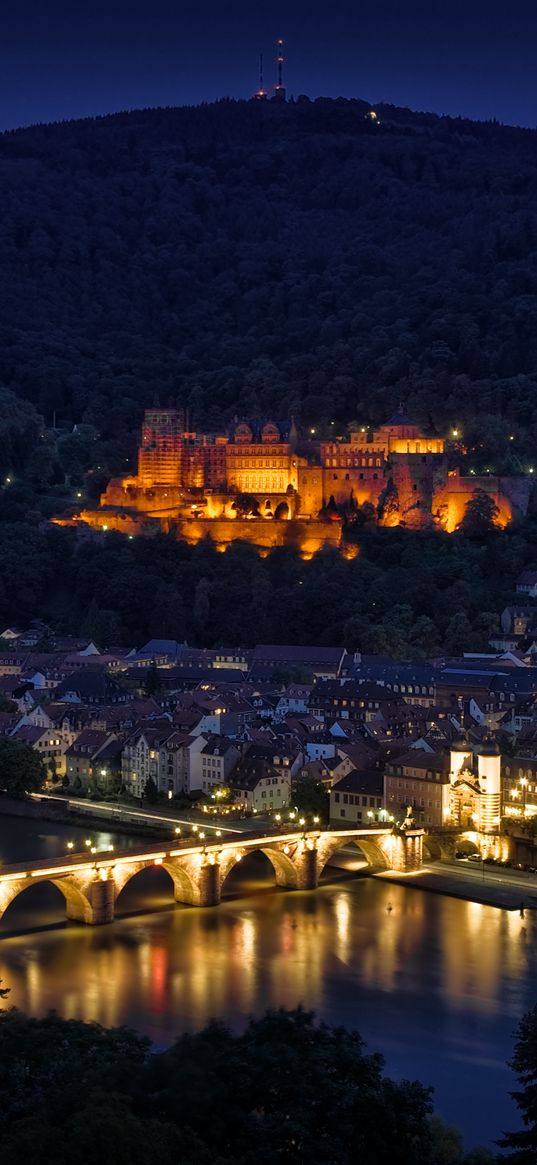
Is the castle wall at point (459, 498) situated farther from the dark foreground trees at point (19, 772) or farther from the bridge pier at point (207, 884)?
the bridge pier at point (207, 884)

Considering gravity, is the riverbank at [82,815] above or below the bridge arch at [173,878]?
above

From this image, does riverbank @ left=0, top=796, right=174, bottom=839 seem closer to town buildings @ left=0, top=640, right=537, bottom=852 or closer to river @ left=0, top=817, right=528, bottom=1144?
town buildings @ left=0, top=640, right=537, bottom=852

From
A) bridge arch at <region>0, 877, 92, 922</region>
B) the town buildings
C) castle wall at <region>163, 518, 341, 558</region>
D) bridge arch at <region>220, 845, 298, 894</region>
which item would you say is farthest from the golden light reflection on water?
castle wall at <region>163, 518, 341, 558</region>

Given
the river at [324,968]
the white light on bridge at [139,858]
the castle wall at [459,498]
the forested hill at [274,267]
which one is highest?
the forested hill at [274,267]

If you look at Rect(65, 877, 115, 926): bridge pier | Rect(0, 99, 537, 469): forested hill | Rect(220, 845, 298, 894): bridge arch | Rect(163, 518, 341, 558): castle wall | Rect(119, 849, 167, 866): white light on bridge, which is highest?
Rect(0, 99, 537, 469): forested hill

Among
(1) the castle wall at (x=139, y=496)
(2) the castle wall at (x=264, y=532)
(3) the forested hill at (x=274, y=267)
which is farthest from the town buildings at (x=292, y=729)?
(3) the forested hill at (x=274, y=267)

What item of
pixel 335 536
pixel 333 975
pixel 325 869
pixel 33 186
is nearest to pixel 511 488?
pixel 335 536
